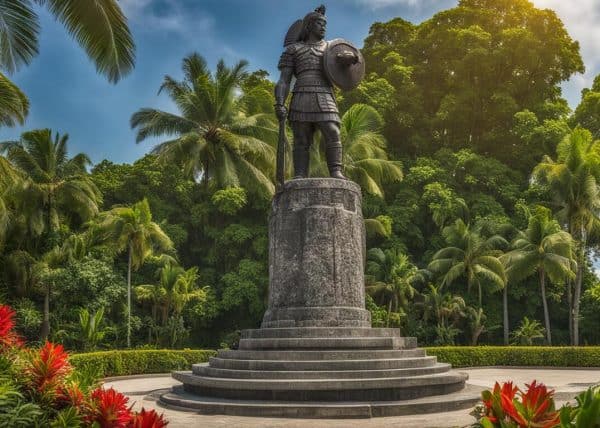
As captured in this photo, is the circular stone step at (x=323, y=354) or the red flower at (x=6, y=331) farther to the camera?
the circular stone step at (x=323, y=354)

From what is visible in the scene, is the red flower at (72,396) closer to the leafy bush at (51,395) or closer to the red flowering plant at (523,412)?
the leafy bush at (51,395)

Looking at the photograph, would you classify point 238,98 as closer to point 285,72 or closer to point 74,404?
point 285,72

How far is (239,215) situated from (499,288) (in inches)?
471

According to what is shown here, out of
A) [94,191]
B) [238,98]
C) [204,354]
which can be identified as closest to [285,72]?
[204,354]

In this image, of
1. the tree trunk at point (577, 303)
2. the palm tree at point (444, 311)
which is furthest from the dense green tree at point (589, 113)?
the palm tree at point (444, 311)

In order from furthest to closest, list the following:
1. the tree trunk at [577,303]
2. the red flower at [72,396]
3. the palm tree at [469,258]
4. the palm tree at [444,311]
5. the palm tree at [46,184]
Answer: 1. the palm tree at [469,258]
2. the palm tree at [444,311]
3. the tree trunk at [577,303]
4. the palm tree at [46,184]
5. the red flower at [72,396]

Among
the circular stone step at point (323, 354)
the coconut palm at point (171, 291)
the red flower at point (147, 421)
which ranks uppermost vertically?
the coconut palm at point (171, 291)

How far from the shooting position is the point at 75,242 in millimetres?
22906

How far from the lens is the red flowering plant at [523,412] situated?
2522mm

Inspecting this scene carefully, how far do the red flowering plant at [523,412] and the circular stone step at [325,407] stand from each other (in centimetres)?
422

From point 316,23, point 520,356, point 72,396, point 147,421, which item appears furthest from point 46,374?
point 520,356

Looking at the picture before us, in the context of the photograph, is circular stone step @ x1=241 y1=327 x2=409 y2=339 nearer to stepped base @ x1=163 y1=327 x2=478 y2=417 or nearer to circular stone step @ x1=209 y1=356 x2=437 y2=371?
stepped base @ x1=163 y1=327 x2=478 y2=417

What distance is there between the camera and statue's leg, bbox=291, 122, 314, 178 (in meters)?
10.7

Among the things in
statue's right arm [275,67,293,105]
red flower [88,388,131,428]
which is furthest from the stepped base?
statue's right arm [275,67,293,105]
